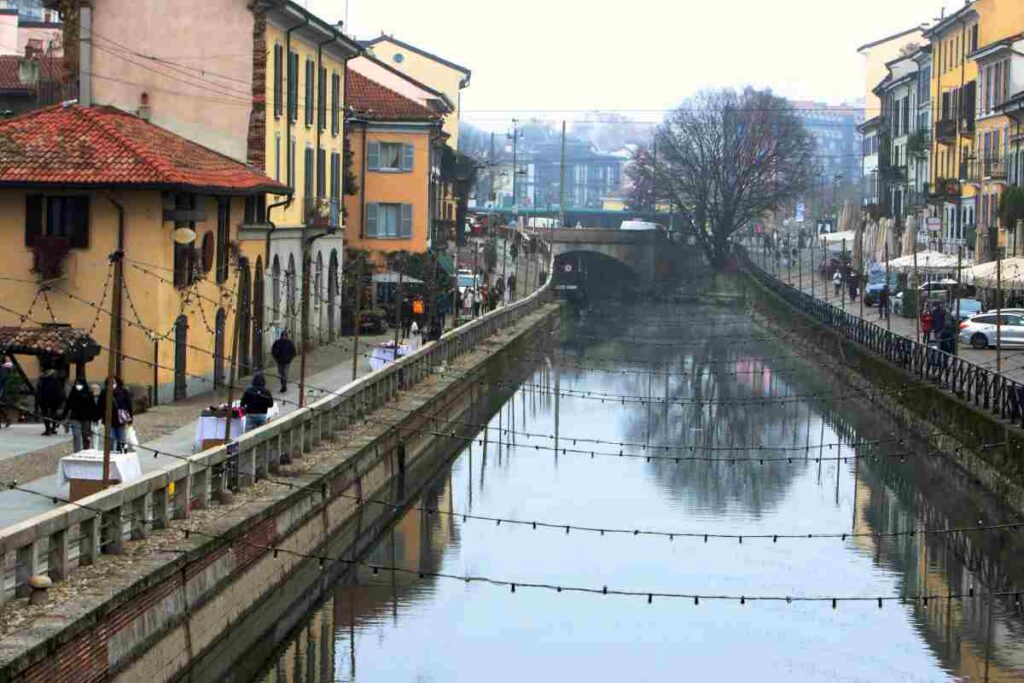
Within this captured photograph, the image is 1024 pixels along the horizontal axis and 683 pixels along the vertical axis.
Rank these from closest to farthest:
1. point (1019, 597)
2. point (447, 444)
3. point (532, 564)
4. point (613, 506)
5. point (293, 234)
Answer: point (1019, 597) → point (532, 564) → point (613, 506) → point (447, 444) → point (293, 234)

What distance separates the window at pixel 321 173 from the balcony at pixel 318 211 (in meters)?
0.27

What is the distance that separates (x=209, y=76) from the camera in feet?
151

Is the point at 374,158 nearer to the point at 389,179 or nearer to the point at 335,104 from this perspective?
the point at 389,179

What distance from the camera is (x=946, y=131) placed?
278ft

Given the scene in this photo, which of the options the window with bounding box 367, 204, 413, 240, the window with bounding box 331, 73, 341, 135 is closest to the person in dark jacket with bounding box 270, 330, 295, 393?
the window with bounding box 331, 73, 341, 135

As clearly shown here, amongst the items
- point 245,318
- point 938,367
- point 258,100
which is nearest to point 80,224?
point 245,318

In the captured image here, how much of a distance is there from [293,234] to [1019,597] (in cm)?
2685

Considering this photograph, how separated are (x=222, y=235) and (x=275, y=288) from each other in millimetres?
6643

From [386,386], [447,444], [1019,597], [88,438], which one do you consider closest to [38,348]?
[88,438]

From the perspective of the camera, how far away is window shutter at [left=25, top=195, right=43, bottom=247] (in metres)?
36.8

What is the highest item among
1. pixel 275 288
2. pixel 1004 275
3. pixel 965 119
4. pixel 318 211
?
pixel 965 119

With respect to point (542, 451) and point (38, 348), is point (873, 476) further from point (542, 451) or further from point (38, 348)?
point (38, 348)

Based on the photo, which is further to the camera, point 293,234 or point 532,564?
point 293,234

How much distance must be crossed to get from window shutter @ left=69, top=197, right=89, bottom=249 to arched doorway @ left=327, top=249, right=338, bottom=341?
17673 millimetres
